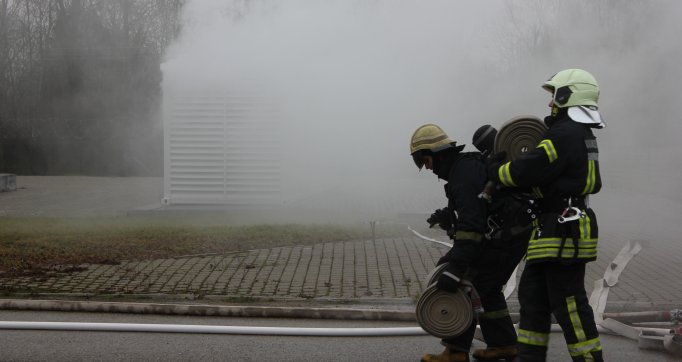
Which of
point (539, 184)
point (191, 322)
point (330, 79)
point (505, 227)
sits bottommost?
point (191, 322)

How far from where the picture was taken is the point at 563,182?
4.23 metres

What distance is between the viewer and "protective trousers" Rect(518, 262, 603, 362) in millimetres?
4191

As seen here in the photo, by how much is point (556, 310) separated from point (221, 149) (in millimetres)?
9884

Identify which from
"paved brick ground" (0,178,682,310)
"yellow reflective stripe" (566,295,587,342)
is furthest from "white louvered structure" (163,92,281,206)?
"yellow reflective stripe" (566,295,587,342)

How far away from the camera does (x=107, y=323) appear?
5719 mm

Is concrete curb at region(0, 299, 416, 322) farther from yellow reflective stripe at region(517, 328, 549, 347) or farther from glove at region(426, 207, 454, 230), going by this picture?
yellow reflective stripe at region(517, 328, 549, 347)

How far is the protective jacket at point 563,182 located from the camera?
13.7 ft

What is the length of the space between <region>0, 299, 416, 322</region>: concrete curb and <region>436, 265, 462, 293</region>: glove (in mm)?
1450

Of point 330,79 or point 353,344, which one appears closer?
point 353,344

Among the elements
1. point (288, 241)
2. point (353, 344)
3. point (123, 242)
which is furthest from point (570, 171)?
point (123, 242)

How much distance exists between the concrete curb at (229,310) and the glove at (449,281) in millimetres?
1450

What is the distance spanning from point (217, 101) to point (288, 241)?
474 cm

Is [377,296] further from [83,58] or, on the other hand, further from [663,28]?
[83,58]

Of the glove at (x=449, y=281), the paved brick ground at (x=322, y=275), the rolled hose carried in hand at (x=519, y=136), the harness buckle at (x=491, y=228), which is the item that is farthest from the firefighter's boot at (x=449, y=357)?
the paved brick ground at (x=322, y=275)
